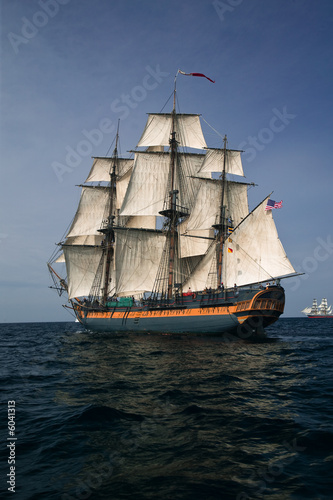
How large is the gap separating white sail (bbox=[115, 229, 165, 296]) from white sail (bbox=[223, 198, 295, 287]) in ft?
41.5

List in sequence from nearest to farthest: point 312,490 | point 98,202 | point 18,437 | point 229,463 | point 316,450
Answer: point 312,490 → point 229,463 → point 316,450 → point 18,437 → point 98,202

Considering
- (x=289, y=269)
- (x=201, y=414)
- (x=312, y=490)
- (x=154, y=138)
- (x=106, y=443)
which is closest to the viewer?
(x=312, y=490)

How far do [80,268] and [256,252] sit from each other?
103ft

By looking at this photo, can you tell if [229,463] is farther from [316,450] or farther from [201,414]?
[201,414]

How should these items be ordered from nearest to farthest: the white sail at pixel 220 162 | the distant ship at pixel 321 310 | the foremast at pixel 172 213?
the foremast at pixel 172 213 → the white sail at pixel 220 162 → the distant ship at pixel 321 310

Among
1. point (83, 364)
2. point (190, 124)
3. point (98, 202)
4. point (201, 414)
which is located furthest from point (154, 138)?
point (201, 414)

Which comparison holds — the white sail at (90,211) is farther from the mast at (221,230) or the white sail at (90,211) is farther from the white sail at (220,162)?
the mast at (221,230)

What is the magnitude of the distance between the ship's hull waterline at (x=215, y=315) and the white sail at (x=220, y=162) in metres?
21.5

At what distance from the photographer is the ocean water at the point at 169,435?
5.46 meters

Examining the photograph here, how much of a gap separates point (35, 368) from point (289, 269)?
26.9m

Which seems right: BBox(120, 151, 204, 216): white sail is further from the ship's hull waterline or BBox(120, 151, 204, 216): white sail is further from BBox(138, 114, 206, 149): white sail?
the ship's hull waterline

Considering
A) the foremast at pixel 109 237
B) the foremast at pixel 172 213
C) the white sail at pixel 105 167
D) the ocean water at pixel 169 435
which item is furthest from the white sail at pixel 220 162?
the ocean water at pixel 169 435

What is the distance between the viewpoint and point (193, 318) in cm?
3628

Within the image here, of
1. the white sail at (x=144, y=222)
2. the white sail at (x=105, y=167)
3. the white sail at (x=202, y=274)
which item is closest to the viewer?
the white sail at (x=202, y=274)
